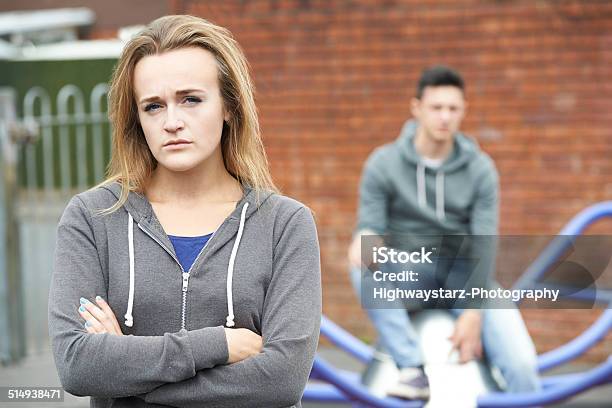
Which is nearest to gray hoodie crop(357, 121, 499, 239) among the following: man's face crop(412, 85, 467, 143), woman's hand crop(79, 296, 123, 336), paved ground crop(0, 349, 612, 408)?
man's face crop(412, 85, 467, 143)

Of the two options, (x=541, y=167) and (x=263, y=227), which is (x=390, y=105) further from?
(x=263, y=227)

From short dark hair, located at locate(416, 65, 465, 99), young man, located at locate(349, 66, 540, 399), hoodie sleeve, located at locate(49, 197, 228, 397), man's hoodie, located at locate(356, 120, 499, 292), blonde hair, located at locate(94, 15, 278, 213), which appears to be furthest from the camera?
short dark hair, located at locate(416, 65, 465, 99)

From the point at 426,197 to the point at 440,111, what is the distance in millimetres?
393

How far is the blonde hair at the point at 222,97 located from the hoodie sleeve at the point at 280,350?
165mm

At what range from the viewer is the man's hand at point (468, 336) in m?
4.20

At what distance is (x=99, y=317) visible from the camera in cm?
203

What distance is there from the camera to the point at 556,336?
6562 millimetres

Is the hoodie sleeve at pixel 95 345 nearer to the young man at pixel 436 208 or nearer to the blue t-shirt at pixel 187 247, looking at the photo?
the blue t-shirt at pixel 187 247

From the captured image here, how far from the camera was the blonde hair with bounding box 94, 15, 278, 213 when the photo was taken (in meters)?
2.11

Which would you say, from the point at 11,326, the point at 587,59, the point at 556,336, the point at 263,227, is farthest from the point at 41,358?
the point at 263,227

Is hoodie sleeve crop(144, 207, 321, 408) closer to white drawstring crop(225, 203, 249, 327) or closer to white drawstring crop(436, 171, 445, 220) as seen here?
white drawstring crop(225, 203, 249, 327)

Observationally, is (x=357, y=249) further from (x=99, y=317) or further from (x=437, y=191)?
(x=99, y=317)

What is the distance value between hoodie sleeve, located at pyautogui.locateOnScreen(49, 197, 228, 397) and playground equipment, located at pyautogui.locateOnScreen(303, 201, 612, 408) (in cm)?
225

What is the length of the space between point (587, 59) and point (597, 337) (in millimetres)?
2020
